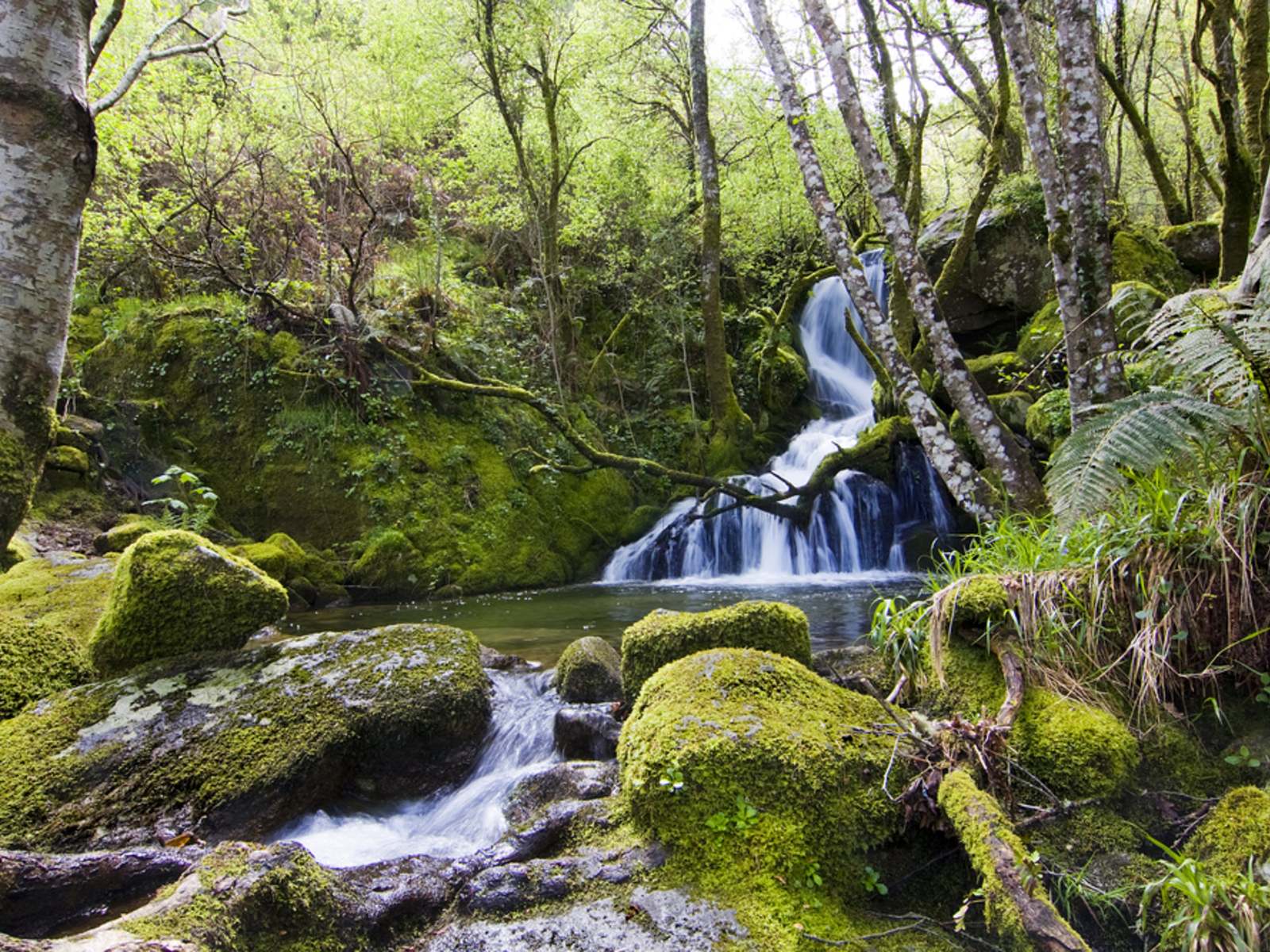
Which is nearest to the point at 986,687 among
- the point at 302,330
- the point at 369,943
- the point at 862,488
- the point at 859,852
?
the point at 859,852

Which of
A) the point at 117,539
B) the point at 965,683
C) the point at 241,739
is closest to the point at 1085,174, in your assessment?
the point at 965,683

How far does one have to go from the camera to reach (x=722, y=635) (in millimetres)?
3734

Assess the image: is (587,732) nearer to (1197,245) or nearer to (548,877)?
(548,877)

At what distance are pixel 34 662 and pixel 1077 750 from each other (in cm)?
541

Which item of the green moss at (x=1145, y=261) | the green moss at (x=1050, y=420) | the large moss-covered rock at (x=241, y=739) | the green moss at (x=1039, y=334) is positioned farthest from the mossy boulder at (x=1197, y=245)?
the large moss-covered rock at (x=241, y=739)

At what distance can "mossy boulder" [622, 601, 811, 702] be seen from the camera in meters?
3.73

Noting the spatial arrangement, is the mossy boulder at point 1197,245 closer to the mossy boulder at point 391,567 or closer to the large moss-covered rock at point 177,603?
the mossy boulder at point 391,567

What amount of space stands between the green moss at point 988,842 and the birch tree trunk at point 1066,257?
2.79m

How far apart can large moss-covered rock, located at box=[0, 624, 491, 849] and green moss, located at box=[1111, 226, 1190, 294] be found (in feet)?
35.0

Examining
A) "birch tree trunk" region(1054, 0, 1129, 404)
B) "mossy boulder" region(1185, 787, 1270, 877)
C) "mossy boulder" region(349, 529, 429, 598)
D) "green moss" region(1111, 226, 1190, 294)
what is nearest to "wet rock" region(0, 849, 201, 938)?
"mossy boulder" region(1185, 787, 1270, 877)

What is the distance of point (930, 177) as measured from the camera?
23797 millimetres

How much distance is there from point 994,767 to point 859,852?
0.61 meters

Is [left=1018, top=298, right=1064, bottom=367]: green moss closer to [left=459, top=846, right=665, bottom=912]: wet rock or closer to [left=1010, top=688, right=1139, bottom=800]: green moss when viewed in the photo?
[left=1010, top=688, right=1139, bottom=800]: green moss

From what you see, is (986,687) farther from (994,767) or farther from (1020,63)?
(1020,63)
